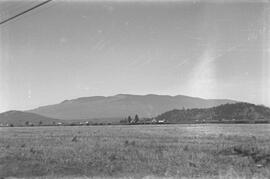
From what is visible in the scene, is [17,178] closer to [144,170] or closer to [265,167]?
[144,170]

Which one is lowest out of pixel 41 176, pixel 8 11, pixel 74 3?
pixel 41 176

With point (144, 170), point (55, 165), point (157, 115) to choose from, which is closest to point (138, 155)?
point (144, 170)

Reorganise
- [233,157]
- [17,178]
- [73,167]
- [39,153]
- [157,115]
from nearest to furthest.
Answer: [17,178] < [73,167] < [233,157] < [39,153] < [157,115]

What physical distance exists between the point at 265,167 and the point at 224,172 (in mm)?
1609

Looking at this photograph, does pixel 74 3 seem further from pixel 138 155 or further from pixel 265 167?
pixel 265 167

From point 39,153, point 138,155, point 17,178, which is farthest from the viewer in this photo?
point 39,153

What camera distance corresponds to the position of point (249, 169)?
1159cm

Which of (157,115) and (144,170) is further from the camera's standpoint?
(157,115)

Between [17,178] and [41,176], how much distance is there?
97cm

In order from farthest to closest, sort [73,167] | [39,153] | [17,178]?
[39,153] < [73,167] < [17,178]

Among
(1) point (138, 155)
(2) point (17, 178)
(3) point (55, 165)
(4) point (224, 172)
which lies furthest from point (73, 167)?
(4) point (224, 172)

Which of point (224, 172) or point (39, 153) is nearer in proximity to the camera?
point (224, 172)

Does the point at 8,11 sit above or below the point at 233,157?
above

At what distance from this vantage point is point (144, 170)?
12422 millimetres
